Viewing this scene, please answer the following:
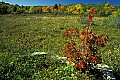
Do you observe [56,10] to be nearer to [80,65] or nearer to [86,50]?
[86,50]

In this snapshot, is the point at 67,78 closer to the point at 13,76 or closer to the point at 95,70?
the point at 95,70

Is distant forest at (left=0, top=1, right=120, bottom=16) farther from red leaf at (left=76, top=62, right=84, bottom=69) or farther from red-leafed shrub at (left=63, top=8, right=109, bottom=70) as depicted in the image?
red leaf at (left=76, top=62, right=84, bottom=69)

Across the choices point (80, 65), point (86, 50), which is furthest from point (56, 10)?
point (80, 65)

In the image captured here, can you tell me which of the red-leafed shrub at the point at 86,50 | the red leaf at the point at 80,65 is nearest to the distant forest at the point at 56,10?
the red-leafed shrub at the point at 86,50

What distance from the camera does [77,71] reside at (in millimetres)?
9461

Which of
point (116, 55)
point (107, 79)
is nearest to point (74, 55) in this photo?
point (107, 79)

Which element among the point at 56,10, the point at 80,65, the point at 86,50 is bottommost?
the point at 56,10

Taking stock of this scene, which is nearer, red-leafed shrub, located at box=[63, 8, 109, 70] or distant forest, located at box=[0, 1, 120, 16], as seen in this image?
red-leafed shrub, located at box=[63, 8, 109, 70]

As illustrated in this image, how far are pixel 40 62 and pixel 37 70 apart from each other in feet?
2.61

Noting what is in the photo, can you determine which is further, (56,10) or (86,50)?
(56,10)

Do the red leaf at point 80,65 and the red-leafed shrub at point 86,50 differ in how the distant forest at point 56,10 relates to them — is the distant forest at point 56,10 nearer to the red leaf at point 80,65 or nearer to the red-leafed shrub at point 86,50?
the red-leafed shrub at point 86,50

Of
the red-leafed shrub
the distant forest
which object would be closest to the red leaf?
the red-leafed shrub

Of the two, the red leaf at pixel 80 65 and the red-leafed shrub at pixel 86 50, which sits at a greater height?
the red-leafed shrub at pixel 86 50

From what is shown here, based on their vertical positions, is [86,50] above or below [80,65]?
above
